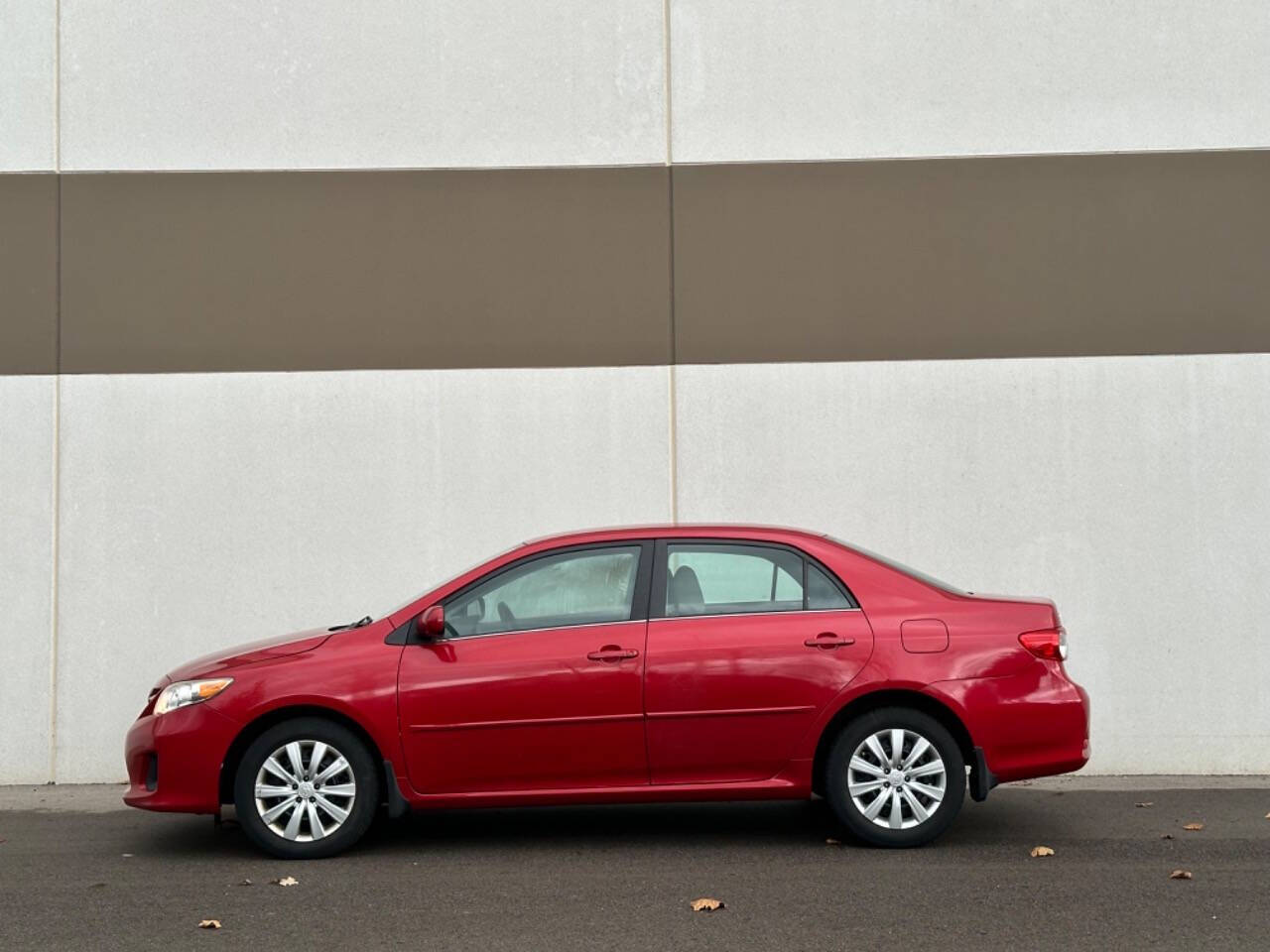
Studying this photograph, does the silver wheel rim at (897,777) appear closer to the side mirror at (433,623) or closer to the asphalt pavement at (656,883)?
the asphalt pavement at (656,883)

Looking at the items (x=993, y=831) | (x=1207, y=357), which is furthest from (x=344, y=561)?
(x=1207, y=357)

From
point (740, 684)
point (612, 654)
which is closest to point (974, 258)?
point (740, 684)

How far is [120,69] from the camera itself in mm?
11078

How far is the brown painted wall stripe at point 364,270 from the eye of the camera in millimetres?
10953

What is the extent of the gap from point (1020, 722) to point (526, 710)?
2424mm

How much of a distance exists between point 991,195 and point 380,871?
659 centimetres

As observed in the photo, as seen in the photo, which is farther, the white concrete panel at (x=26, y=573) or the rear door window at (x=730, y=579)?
the white concrete panel at (x=26, y=573)

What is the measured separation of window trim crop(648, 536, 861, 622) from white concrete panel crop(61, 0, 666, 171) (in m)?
4.09

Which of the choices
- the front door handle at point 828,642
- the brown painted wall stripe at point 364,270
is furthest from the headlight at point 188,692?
the brown painted wall stripe at point 364,270

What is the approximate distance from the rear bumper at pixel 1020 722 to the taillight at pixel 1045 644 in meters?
0.11

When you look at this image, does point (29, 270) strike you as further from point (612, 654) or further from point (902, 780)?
point (902, 780)

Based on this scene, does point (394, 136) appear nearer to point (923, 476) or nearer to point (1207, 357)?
point (923, 476)

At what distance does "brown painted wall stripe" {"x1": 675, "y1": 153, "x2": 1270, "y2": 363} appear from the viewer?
1090 cm

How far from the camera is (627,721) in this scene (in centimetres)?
752
